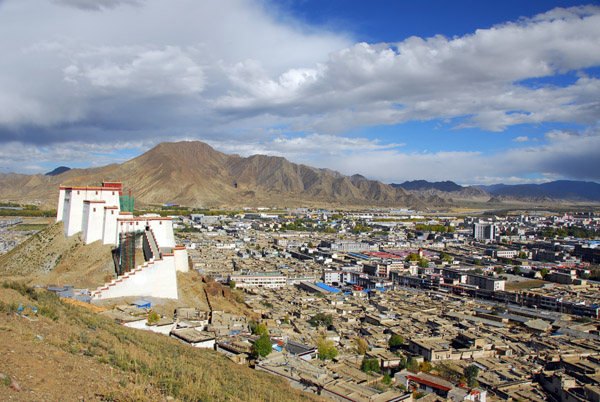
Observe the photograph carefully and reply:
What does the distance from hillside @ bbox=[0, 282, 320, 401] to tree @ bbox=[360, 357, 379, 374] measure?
5.47 meters

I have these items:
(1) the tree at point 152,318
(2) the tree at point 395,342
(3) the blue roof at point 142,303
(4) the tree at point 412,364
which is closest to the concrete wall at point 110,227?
(3) the blue roof at point 142,303

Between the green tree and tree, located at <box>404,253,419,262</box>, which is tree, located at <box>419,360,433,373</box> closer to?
the green tree

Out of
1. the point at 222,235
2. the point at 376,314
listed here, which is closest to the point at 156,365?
the point at 376,314

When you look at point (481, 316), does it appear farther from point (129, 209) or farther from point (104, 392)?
point (104, 392)

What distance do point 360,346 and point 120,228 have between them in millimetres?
11332

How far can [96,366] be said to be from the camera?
23.9 feet

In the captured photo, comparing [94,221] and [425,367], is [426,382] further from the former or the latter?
[94,221]

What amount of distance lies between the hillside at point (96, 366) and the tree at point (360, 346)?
8074mm

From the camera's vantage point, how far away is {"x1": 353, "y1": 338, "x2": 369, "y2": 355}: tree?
60.7ft

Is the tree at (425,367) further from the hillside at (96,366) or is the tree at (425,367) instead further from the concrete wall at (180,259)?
the concrete wall at (180,259)

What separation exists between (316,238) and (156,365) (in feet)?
200

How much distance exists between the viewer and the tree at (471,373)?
16244 mm

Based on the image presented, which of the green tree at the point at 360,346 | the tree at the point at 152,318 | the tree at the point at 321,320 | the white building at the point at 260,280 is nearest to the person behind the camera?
the tree at the point at 152,318

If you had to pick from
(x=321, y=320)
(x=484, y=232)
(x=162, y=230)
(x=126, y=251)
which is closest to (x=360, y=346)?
(x=321, y=320)
